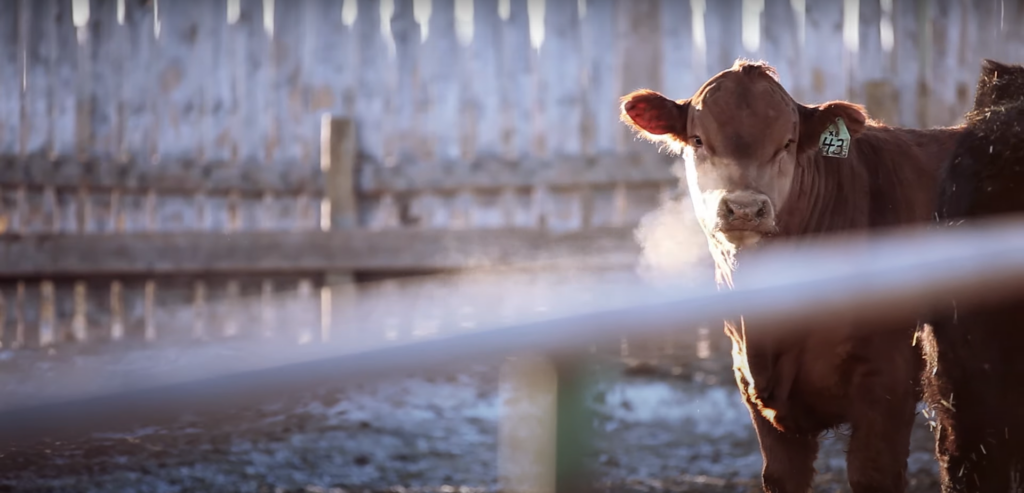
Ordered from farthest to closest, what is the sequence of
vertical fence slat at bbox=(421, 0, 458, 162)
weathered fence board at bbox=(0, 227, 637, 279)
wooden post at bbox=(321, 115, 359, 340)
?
vertical fence slat at bbox=(421, 0, 458, 162)
wooden post at bbox=(321, 115, 359, 340)
weathered fence board at bbox=(0, 227, 637, 279)

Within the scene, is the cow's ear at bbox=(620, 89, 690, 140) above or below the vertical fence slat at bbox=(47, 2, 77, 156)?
below

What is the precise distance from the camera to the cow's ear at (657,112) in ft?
11.1

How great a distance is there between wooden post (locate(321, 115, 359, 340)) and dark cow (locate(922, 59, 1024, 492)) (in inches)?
156

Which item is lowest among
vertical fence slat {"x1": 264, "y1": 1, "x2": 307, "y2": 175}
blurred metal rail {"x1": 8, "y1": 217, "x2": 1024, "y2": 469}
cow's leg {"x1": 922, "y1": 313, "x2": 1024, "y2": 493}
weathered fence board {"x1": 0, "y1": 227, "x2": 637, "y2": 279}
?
cow's leg {"x1": 922, "y1": 313, "x2": 1024, "y2": 493}

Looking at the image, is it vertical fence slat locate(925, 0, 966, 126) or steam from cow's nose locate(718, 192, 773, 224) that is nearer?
steam from cow's nose locate(718, 192, 773, 224)

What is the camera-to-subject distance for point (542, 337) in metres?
1.54

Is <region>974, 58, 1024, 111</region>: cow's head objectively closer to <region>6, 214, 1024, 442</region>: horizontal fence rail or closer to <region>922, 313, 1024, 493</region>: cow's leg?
<region>922, 313, 1024, 493</region>: cow's leg

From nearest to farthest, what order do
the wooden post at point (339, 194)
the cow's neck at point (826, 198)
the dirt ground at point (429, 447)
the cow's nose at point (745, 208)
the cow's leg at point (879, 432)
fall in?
1. the cow's nose at point (745, 208)
2. the cow's leg at point (879, 432)
3. the cow's neck at point (826, 198)
4. the dirt ground at point (429, 447)
5. the wooden post at point (339, 194)

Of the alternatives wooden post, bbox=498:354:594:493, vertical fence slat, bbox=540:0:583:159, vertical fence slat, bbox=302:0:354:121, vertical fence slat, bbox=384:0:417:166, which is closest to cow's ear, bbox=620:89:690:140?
wooden post, bbox=498:354:594:493

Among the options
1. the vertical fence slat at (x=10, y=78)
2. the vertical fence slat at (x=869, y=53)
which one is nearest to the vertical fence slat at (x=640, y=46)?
the vertical fence slat at (x=869, y=53)

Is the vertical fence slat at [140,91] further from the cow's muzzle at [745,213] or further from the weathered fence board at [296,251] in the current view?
the cow's muzzle at [745,213]

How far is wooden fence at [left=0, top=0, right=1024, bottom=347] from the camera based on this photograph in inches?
254

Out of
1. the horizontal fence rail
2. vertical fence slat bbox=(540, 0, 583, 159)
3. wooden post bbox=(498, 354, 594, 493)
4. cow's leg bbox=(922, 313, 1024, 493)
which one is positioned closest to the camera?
the horizontal fence rail

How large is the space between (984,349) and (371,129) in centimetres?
455
